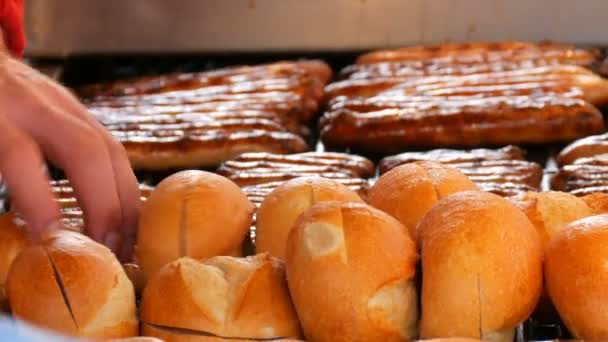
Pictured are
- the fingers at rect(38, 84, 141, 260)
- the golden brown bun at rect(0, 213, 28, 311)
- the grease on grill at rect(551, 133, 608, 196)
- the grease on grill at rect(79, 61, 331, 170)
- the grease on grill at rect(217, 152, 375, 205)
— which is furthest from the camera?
the grease on grill at rect(79, 61, 331, 170)

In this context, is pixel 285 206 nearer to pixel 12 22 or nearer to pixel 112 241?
pixel 112 241

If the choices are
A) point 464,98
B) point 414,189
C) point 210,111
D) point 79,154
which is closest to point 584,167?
point 464,98

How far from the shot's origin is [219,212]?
1.71 metres

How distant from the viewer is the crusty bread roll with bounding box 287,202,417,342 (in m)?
1.45

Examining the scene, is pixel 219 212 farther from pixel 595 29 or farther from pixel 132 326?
pixel 595 29

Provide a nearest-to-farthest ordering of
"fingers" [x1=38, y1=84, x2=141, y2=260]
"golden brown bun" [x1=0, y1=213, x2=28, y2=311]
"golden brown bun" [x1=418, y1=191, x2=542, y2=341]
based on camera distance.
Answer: "golden brown bun" [x1=418, y1=191, x2=542, y2=341] < "golden brown bun" [x1=0, y1=213, x2=28, y2=311] < "fingers" [x1=38, y1=84, x2=141, y2=260]

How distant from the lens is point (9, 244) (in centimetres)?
170

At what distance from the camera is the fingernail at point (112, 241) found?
1747 millimetres

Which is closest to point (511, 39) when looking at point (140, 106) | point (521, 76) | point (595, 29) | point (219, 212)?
point (595, 29)

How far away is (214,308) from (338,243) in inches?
8.9

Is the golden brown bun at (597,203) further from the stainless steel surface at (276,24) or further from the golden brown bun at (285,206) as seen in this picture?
the stainless steel surface at (276,24)

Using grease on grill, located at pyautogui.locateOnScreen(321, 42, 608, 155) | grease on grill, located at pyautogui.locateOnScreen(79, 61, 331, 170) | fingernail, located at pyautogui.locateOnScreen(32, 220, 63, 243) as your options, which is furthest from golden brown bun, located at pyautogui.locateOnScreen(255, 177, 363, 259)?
grease on grill, located at pyautogui.locateOnScreen(321, 42, 608, 155)

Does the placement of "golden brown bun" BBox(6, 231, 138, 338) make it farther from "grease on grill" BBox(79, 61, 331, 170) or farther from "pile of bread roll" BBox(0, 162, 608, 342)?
"grease on grill" BBox(79, 61, 331, 170)

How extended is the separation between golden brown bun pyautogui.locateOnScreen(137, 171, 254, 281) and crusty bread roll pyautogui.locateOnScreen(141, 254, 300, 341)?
141 millimetres
